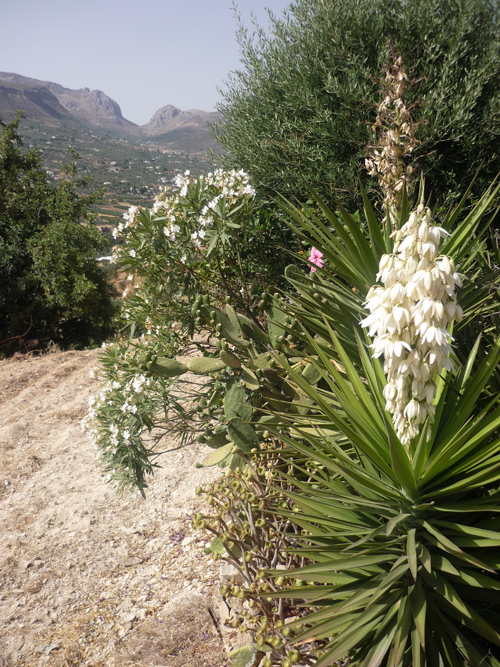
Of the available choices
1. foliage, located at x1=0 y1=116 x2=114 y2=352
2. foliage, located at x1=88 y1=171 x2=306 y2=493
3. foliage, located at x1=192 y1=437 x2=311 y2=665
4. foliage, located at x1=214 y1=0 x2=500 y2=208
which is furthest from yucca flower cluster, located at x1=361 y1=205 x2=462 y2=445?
foliage, located at x1=0 y1=116 x2=114 y2=352

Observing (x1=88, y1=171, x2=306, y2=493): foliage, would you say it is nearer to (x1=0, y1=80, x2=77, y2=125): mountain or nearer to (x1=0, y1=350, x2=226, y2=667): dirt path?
(x1=0, y1=350, x2=226, y2=667): dirt path

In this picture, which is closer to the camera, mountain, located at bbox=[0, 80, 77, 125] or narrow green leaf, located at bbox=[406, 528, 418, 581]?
narrow green leaf, located at bbox=[406, 528, 418, 581]

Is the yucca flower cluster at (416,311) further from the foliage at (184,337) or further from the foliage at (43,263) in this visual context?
the foliage at (43,263)

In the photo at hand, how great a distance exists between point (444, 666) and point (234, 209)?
2730 millimetres

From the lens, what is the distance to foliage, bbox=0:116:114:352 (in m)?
10.2

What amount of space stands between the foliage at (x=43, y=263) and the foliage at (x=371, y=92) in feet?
22.7

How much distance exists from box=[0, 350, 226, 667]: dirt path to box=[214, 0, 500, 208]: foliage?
125 inches

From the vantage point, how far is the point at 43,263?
10156mm

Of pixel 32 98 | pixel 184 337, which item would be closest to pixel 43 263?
pixel 184 337

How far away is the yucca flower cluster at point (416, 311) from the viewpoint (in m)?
1.22

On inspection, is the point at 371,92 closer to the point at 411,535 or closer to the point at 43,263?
the point at 411,535

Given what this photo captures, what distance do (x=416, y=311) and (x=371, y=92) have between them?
4051 mm

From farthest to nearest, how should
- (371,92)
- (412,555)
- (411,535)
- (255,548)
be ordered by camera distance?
(371,92), (255,548), (411,535), (412,555)

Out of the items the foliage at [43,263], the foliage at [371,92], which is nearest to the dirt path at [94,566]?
the foliage at [371,92]
